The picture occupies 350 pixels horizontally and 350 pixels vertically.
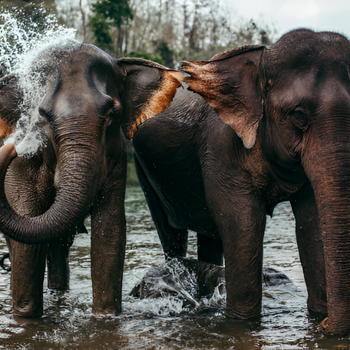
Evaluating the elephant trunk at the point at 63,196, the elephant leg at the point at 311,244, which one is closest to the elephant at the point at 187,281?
the elephant leg at the point at 311,244

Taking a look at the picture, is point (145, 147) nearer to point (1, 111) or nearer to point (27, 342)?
point (1, 111)

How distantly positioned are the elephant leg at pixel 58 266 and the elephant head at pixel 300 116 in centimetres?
248

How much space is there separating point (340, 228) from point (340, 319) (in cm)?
61

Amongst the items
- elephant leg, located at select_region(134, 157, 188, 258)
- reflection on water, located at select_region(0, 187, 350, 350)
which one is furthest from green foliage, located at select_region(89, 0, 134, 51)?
reflection on water, located at select_region(0, 187, 350, 350)

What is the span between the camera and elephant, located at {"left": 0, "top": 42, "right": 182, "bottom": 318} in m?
4.04

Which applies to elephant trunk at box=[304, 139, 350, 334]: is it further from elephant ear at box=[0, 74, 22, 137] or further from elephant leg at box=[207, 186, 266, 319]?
elephant ear at box=[0, 74, 22, 137]

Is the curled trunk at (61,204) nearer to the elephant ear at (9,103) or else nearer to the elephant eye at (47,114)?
the elephant eye at (47,114)

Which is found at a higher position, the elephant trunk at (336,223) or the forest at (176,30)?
the forest at (176,30)

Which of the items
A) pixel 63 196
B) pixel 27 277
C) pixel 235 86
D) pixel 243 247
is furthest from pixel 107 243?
pixel 235 86

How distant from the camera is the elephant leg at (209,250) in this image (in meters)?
6.68

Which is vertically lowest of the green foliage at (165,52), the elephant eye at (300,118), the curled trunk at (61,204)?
the curled trunk at (61,204)

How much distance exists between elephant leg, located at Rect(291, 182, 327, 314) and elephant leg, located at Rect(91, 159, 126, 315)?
4.90 ft

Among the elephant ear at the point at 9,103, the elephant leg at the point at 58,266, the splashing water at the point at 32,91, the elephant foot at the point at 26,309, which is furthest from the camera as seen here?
the elephant leg at the point at 58,266

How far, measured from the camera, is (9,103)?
15.1ft
